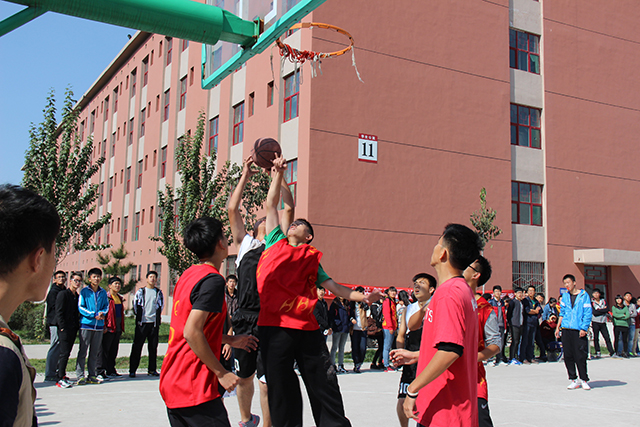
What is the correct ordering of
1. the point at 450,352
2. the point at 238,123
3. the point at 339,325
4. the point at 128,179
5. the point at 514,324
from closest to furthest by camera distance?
the point at 450,352, the point at 339,325, the point at 514,324, the point at 238,123, the point at 128,179

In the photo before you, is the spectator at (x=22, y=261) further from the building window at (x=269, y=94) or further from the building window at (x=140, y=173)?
the building window at (x=140, y=173)

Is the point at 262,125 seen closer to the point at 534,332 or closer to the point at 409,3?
the point at 409,3

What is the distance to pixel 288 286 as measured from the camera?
4.81 metres

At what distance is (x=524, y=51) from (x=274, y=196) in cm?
2449

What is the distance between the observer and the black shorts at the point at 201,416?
11.2 feet

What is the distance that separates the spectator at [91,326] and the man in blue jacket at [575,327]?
29.3 feet

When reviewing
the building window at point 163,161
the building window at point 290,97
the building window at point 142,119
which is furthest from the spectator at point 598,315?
the building window at point 142,119

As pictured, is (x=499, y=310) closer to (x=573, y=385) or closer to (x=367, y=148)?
(x=573, y=385)

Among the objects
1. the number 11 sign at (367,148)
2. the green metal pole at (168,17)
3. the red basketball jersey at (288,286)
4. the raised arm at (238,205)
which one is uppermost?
the number 11 sign at (367,148)

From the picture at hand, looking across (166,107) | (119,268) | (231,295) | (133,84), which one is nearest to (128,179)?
(133,84)

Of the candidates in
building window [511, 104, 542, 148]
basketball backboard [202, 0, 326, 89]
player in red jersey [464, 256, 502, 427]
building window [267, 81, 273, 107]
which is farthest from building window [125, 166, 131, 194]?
player in red jersey [464, 256, 502, 427]

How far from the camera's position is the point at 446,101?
77.2 ft

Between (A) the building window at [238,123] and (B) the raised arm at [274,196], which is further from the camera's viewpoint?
(A) the building window at [238,123]

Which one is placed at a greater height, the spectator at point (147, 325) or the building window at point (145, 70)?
the building window at point (145, 70)
